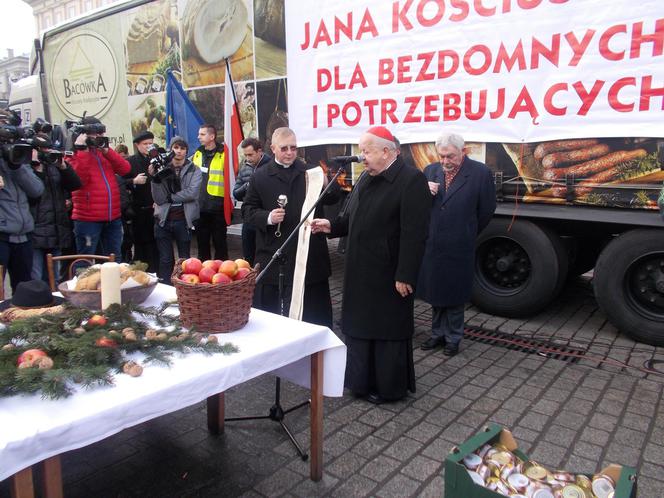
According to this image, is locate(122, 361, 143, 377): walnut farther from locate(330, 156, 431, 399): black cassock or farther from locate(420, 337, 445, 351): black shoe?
locate(420, 337, 445, 351): black shoe

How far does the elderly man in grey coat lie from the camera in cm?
424

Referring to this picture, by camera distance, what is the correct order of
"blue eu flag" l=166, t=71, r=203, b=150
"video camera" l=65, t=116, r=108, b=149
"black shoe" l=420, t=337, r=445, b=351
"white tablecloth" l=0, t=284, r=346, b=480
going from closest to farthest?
"white tablecloth" l=0, t=284, r=346, b=480, "black shoe" l=420, t=337, r=445, b=351, "video camera" l=65, t=116, r=108, b=149, "blue eu flag" l=166, t=71, r=203, b=150

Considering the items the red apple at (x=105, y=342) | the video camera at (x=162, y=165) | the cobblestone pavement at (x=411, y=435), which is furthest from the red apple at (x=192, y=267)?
the video camera at (x=162, y=165)

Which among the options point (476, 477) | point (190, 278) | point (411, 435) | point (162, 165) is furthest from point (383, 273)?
point (162, 165)

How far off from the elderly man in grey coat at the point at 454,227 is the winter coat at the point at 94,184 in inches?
123

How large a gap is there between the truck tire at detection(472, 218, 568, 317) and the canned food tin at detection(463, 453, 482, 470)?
3.24 metres

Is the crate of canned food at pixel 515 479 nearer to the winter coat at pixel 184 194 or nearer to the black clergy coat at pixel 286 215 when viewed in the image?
the black clergy coat at pixel 286 215

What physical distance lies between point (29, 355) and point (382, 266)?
2.04 meters

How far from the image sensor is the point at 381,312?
3398 millimetres

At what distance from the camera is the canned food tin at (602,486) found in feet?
5.93

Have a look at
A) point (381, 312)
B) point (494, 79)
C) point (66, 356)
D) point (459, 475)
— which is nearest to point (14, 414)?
point (66, 356)

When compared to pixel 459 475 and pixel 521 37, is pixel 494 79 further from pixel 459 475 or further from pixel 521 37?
pixel 459 475

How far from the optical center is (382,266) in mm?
3365

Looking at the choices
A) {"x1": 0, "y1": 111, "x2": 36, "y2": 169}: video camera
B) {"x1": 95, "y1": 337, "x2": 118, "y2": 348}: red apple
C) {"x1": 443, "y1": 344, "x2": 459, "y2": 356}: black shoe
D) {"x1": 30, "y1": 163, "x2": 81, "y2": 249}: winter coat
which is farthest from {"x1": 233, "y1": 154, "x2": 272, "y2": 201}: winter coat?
{"x1": 95, "y1": 337, "x2": 118, "y2": 348}: red apple
